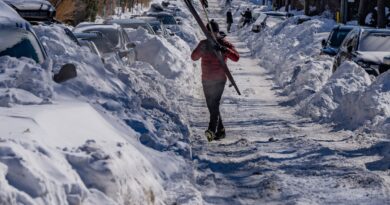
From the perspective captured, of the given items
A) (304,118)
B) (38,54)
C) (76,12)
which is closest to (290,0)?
(76,12)

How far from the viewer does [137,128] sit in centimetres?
977

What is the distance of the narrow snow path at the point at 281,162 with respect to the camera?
8.55 m

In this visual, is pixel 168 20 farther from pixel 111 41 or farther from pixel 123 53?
pixel 123 53

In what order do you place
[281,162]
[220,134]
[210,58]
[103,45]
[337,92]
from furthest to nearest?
[103,45], [337,92], [210,58], [220,134], [281,162]

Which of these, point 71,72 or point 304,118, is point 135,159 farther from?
point 304,118

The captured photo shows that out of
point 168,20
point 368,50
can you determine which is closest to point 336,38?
point 368,50

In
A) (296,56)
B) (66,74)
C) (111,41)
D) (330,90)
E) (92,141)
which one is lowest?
(296,56)

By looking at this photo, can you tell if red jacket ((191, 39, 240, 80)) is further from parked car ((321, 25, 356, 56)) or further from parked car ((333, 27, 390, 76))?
parked car ((321, 25, 356, 56))

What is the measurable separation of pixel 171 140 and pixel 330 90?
665 cm

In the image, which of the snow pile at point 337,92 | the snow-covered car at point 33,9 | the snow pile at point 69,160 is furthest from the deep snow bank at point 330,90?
the snow-covered car at point 33,9

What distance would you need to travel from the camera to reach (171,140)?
998cm

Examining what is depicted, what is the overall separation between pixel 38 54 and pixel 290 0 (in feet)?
207

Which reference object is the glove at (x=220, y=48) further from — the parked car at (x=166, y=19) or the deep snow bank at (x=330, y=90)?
the parked car at (x=166, y=19)

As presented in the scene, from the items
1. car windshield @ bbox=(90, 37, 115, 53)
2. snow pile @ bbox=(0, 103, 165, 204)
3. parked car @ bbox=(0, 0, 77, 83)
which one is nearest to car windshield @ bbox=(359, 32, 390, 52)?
car windshield @ bbox=(90, 37, 115, 53)
